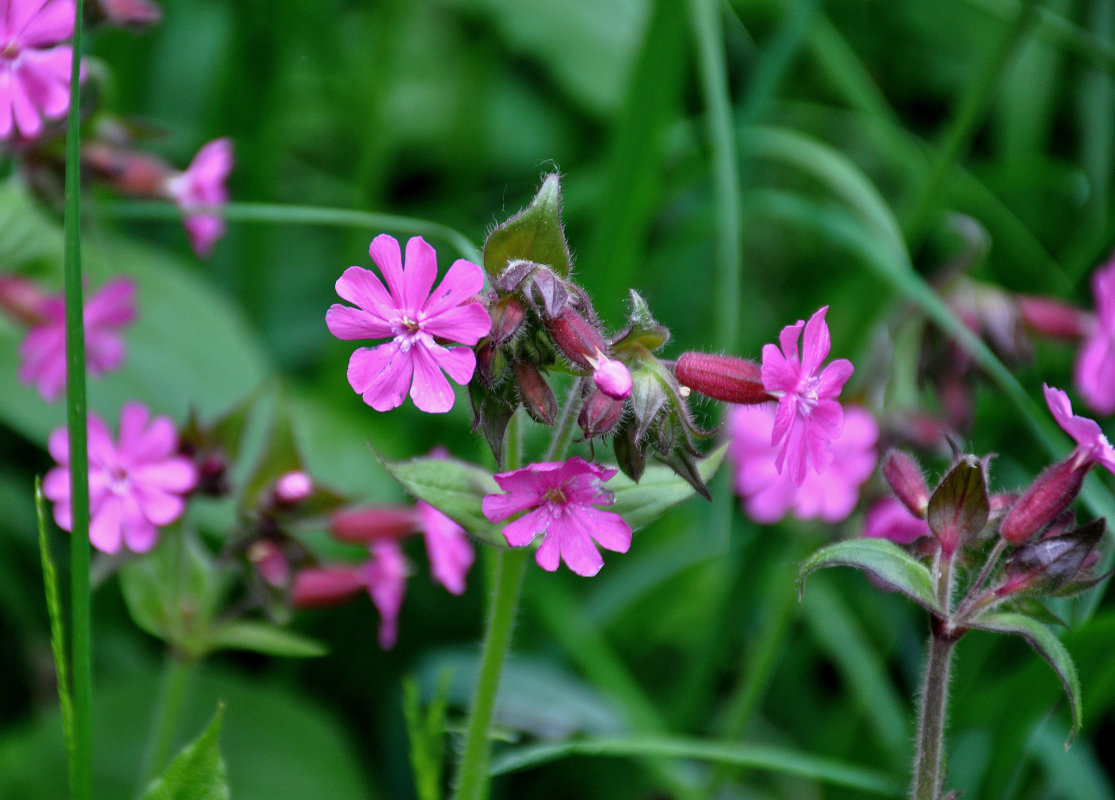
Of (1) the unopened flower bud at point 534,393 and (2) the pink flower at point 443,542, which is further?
(2) the pink flower at point 443,542

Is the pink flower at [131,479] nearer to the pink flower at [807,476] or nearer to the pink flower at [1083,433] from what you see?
Answer: the pink flower at [807,476]

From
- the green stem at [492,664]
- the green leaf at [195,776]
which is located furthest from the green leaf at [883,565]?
the green leaf at [195,776]

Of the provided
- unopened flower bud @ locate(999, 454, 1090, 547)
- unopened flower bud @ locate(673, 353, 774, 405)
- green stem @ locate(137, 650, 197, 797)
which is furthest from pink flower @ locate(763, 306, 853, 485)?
green stem @ locate(137, 650, 197, 797)

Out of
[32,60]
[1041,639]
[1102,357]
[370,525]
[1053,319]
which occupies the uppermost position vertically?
[1053,319]

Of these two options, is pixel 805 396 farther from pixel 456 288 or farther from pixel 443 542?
pixel 443 542

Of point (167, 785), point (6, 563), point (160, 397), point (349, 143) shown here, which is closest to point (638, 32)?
point (349, 143)

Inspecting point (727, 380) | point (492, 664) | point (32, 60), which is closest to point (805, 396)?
point (727, 380)
